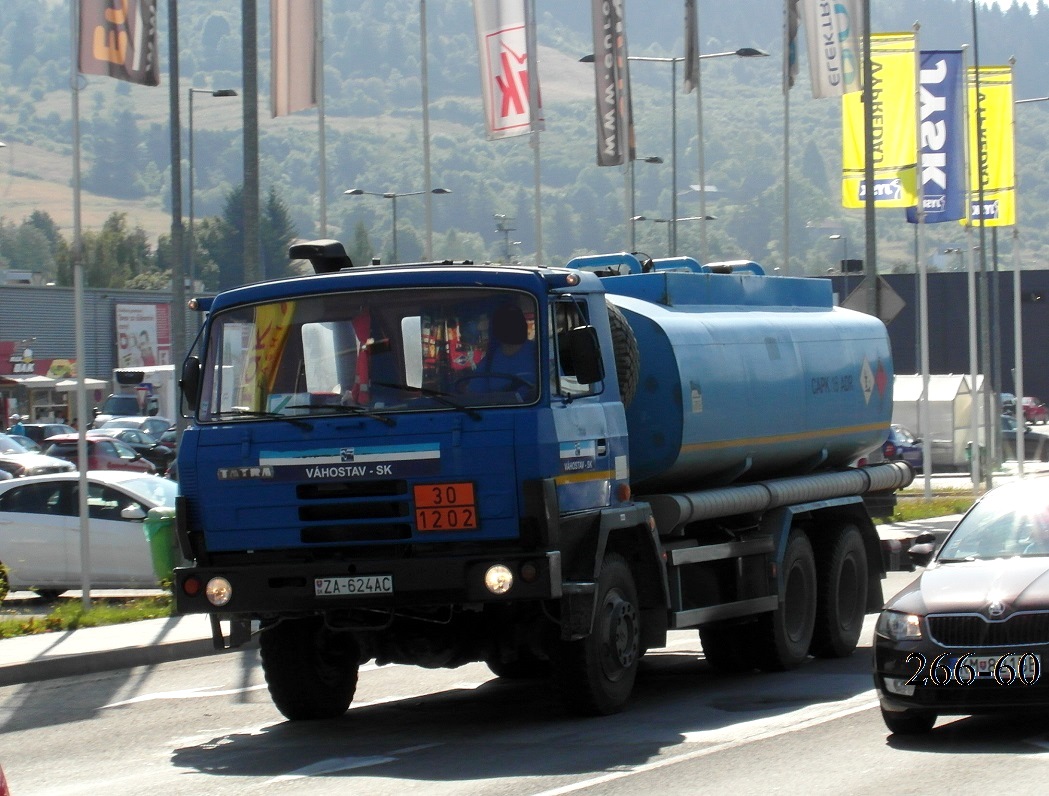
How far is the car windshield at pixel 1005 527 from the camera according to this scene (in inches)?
379

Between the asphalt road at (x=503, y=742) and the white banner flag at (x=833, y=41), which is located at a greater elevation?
the white banner flag at (x=833, y=41)

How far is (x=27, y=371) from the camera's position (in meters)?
66.0

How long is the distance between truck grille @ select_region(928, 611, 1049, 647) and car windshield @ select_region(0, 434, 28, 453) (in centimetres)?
3439

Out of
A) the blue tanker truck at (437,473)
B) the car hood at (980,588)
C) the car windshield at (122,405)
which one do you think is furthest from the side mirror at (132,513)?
the car windshield at (122,405)

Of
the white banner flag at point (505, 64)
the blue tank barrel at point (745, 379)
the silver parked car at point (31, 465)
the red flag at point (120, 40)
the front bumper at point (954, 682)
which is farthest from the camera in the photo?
the silver parked car at point (31, 465)

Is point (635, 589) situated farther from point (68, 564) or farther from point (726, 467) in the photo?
point (68, 564)

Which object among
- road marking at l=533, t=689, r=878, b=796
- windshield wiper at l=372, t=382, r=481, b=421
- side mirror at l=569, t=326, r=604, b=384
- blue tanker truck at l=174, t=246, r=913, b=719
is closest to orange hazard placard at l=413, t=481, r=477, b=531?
blue tanker truck at l=174, t=246, r=913, b=719

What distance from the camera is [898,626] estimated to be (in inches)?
356

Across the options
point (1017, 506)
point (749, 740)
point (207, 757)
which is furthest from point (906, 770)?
point (207, 757)

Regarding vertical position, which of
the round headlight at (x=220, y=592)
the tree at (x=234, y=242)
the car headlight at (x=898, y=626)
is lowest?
the car headlight at (x=898, y=626)

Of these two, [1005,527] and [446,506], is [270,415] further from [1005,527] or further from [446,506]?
[1005,527]

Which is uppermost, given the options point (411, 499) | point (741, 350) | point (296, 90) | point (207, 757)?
point (296, 90)

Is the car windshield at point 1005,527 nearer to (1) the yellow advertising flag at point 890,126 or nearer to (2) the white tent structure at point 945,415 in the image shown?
(1) the yellow advertising flag at point 890,126

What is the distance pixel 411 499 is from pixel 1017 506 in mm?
3620
